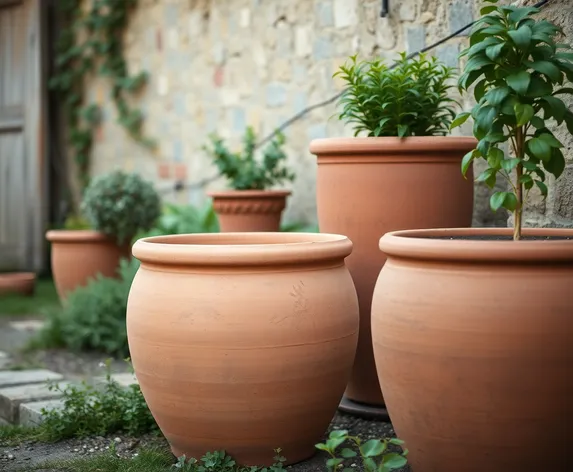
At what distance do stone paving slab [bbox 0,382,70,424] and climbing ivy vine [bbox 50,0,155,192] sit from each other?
3585 millimetres

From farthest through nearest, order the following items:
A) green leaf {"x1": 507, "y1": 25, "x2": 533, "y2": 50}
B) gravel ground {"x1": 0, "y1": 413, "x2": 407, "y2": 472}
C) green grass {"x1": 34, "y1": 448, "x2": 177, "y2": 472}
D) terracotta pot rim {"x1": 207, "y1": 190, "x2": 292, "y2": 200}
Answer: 1. terracotta pot rim {"x1": 207, "y1": 190, "x2": 292, "y2": 200}
2. gravel ground {"x1": 0, "y1": 413, "x2": 407, "y2": 472}
3. green grass {"x1": 34, "y1": 448, "x2": 177, "y2": 472}
4. green leaf {"x1": 507, "y1": 25, "x2": 533, "y2": 50}

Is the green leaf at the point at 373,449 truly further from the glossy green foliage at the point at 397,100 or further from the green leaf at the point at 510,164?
the glossy green foliage at the point at 397,100

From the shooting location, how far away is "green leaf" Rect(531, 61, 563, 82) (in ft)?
7.60

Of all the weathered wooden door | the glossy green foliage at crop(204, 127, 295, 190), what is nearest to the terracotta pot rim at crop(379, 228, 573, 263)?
the glossy green foliage at crop(204, 127, 295, 190)

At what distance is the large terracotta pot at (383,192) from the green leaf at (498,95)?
28.9 inches

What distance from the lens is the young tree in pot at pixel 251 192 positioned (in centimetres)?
503

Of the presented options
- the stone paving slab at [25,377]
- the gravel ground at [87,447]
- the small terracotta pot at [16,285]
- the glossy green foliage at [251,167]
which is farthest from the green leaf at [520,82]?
the small terracotta pot at [16,285]

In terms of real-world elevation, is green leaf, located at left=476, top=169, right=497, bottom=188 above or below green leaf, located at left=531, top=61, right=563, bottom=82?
below

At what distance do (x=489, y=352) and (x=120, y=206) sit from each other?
3982 millimetres

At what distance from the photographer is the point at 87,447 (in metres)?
3.03

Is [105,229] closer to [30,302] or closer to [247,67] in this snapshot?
[30,302]

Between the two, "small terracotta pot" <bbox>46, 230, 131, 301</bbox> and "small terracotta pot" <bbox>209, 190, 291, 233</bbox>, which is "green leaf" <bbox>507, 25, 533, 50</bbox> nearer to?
"small terracotta pot" <bbox>209, 190, 291, 233</bbox>

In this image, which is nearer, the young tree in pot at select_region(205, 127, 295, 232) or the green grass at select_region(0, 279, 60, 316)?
the young tree in pot at select_region(205, 127, 295, 232)

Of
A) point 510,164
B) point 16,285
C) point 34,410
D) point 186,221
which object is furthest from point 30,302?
point 510,164
